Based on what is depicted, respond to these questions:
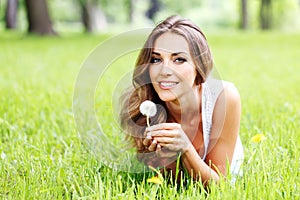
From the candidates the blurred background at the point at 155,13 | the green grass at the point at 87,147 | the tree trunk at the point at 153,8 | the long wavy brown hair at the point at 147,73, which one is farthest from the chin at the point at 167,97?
the tree trunk at the point at 153,8

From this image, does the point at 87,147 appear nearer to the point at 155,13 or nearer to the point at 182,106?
the point at 182,106

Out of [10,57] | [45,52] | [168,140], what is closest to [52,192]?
[168,140]

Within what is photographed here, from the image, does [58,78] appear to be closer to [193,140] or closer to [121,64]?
[121,64]

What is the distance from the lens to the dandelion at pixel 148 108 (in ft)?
5.73

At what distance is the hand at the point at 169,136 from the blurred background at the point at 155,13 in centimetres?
1621

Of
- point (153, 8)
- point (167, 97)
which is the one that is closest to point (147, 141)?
point (167, 97)

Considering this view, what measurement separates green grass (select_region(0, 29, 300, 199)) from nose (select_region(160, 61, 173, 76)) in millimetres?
403

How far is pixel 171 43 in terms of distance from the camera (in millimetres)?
1781

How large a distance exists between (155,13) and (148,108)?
3420 cm

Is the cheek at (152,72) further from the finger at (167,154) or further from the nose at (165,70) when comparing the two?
the finger at (167,154)

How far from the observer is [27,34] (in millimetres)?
13281

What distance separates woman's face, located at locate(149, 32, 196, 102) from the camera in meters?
1.74

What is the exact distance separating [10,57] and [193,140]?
6.51m

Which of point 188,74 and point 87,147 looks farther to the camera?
point 87,147
